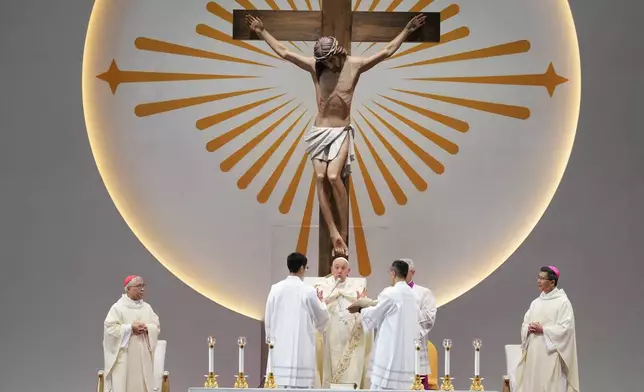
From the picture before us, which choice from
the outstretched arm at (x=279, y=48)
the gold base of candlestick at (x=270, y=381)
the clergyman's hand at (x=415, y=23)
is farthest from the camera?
the clergyman's hand at (x=415, y=23)

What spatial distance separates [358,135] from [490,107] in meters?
1.06

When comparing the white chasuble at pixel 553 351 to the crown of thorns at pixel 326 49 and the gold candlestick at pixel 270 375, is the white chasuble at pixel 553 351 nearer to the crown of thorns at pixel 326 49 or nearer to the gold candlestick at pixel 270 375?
the gold candlestick at pixel 270 375

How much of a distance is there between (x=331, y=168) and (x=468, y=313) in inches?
81.6

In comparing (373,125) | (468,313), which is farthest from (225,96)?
(468,313)

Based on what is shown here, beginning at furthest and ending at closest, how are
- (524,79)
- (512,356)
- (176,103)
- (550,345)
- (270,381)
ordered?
1. (176,103)
2. (524,79)
3. (512,356)
4. (550,345)
5. (270,381)

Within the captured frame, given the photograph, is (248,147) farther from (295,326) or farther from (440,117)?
(295,326)

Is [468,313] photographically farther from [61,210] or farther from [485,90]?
[61,210]

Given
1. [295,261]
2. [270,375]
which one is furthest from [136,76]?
[270,375]

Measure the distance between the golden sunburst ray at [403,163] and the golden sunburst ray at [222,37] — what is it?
94 cm

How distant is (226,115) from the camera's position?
1050 cm

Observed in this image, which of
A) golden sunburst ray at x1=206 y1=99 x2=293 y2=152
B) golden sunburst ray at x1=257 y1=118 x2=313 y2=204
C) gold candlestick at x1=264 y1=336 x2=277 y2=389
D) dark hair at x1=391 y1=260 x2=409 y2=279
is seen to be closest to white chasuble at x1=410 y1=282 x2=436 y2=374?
dark hair at x1=391 y1=260 x2=409 y2=279

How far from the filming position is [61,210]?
1030 centimetres

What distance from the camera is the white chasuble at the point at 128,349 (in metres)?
8.84

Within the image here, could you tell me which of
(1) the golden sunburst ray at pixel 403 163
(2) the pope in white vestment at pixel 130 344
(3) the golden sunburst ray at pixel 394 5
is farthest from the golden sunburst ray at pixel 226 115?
(2) the pope in white vestment at pixel 130 344
